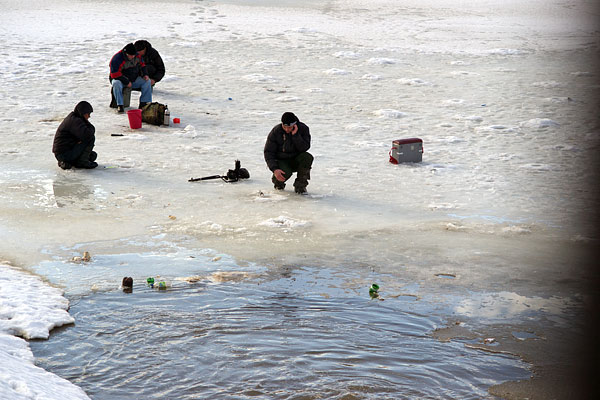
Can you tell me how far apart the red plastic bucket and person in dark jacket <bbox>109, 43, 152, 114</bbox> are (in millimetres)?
1057

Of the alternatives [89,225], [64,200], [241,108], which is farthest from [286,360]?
[241,108]

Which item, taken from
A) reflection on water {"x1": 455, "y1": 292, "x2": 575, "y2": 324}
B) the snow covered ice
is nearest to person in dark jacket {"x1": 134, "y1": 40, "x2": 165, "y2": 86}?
the snow covered ice

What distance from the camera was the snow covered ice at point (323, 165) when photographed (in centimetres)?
668

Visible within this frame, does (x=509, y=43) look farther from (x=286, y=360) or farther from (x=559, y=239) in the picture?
(x=286, y=360)

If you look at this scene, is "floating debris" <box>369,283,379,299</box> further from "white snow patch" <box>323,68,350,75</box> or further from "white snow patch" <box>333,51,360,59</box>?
"white snow patch" <box>333,51,360,59</box>

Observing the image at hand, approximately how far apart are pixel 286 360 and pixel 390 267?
2.04m

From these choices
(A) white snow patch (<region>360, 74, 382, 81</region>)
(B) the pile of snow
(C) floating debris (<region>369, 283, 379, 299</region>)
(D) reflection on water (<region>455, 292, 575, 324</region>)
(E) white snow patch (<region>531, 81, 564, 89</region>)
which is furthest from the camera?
(A) white snow patch (<region>360, 74, 382, 81</region>)

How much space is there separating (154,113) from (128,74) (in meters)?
1.26

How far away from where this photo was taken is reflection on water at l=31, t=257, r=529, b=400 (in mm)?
4750

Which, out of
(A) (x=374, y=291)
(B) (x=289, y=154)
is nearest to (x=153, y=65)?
(B) (x=289, y=154)

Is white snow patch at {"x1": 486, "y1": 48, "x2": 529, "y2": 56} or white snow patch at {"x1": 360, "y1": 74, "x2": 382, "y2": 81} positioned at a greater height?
white snow patch at {"x1": 486, "y1": 48, "x2": 529, "y2": 56}

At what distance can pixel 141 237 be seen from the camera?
24.7 feet

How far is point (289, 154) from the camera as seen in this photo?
9.12 m

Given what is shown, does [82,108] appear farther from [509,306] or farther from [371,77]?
[371,77]
